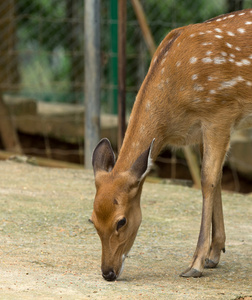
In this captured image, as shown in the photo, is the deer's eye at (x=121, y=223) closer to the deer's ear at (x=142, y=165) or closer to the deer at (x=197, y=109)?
the deer at (x=197, y=109)

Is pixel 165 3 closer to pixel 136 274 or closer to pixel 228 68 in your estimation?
pixel 228 68

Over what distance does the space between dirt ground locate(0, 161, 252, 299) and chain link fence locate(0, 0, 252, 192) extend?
2.51 meters

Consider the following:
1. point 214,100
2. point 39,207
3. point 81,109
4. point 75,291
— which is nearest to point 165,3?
point 81,109

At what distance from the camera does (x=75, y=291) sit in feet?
13.4

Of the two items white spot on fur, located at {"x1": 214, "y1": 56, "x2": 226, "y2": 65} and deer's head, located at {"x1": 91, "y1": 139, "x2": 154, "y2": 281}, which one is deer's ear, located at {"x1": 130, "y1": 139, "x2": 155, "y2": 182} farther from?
white spot on fur, located at {"x1": 214, "y1": 56, "x2": 226, "y2": 65}

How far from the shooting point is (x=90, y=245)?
5.30m

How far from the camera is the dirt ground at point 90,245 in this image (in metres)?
4.20

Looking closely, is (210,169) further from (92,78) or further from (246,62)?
(92,78)

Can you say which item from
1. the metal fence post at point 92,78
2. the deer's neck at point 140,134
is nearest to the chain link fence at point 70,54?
the metal fence post at point 92,78

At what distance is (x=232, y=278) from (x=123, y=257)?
2.56ft

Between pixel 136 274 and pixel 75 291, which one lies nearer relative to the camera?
pixel 75 291

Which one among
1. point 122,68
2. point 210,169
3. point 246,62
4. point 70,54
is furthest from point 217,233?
point 70,54

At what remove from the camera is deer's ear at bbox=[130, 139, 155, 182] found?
4.47m

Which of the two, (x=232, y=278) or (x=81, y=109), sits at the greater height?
(x=232, y=278)
